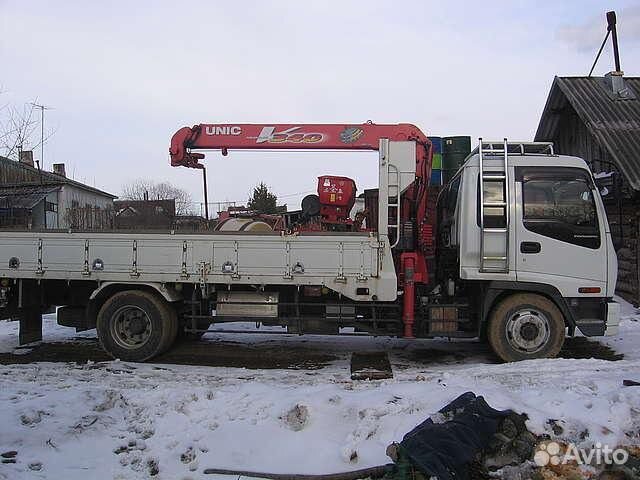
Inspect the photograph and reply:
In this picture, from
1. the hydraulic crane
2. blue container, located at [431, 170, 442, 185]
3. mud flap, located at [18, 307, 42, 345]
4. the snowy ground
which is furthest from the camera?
blue container, located at [431, 170, 442, 185]

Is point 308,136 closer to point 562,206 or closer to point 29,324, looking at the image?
point 562,206

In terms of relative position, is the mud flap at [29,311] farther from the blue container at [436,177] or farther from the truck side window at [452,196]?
the blue container at [436,177]

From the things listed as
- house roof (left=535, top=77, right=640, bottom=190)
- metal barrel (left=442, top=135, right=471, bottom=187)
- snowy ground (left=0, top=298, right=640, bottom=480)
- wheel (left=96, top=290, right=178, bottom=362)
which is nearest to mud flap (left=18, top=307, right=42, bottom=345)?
wheel (left=96, top=290, right=178, bottom=362)

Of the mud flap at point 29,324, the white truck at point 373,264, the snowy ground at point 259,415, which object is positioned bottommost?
the snowy ground at point 259,415

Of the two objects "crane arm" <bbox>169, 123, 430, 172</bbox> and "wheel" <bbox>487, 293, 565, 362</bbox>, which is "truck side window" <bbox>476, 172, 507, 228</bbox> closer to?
"wheel" <bbox>487, 293, 565, 362</bbox>

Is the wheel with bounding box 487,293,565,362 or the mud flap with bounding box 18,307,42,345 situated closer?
the wheel with bounding box 487,293,565,362

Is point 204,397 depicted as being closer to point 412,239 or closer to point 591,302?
point 412,239

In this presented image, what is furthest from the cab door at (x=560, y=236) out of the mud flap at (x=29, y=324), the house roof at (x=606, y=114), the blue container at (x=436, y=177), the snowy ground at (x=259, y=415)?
the mud flap at (x=29, y=324)

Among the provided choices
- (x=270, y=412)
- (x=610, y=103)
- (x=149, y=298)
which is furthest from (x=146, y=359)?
(x=610, y=103)

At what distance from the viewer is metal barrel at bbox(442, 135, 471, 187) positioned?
9742 mm

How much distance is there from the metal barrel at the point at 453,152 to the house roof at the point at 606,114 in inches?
157

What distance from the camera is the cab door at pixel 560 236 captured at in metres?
7.18

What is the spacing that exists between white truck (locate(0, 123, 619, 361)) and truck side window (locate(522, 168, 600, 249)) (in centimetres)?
1

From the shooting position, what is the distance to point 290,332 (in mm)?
7805
